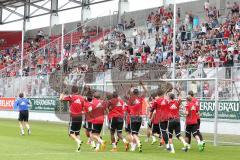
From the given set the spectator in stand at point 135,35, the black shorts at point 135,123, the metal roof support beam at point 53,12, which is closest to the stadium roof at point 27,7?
the metal roof support beam at point 53,12

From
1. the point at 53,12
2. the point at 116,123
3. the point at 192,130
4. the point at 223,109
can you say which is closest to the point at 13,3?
the point at 53,12

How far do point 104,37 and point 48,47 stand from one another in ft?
18.4

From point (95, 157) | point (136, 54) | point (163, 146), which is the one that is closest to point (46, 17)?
point (136, 54)

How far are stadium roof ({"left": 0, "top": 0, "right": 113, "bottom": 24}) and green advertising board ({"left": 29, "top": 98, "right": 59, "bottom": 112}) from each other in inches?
669

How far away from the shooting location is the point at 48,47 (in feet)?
157

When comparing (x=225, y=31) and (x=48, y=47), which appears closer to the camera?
(x=225, y=31)

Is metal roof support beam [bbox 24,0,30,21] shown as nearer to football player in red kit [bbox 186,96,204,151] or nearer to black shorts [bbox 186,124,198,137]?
football player in red kit [bbox 186,96,204,151]

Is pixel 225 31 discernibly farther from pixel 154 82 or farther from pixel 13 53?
pixel 13 53

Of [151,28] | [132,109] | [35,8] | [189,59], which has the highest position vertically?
[35,8]

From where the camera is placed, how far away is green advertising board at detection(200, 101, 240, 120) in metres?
27.9

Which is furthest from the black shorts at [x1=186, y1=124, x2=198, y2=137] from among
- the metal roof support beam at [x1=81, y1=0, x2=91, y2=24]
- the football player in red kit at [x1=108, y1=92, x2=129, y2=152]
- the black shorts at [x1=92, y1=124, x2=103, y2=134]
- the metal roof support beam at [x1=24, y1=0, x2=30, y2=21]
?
the metal roof support beam at [x1=24, y1=0, x2=30, y2=21]

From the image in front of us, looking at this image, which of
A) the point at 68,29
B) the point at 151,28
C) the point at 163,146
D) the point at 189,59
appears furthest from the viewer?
the point at 68,29

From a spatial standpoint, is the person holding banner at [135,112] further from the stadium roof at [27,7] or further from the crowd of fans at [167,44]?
the stadium roof at [27,7]

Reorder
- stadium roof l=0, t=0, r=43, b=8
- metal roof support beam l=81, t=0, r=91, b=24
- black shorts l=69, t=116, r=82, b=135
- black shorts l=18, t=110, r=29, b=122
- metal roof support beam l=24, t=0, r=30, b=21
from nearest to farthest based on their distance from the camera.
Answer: black shorts l=69, t=116, r=82, b=135, black shorts l=18, t=110, r=29, b=122, metal roof support beam l=81, t=0, r=91, b=24, stadium roof l=0, t=0, r=43, b=8, metal roof support beam l=24, t=0, r=30, b=21
